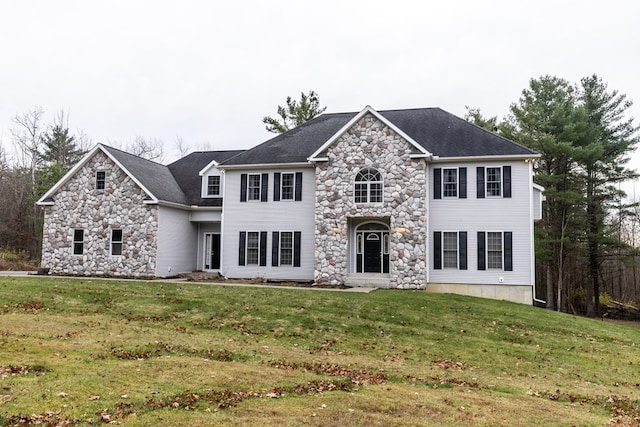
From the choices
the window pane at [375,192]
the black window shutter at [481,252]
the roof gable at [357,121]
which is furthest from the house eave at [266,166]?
the black window shutter at [481,252]

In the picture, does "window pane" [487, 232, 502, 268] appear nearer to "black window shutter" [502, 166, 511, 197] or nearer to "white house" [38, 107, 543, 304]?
"white house" [38, 107, 543, 304]

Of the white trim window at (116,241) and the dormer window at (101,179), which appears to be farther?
the dormer window at (101,179)

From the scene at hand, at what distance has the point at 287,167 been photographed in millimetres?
22312

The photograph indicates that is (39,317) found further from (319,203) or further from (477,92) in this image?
(477,92)

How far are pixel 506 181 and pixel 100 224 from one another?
18518 mm

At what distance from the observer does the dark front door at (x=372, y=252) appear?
21.2 meters

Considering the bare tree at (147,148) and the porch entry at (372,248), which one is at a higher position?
the bare tree at (147,148)

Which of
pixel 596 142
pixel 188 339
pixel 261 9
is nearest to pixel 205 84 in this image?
pixel 261 9

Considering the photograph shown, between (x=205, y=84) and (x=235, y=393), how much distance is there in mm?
34551

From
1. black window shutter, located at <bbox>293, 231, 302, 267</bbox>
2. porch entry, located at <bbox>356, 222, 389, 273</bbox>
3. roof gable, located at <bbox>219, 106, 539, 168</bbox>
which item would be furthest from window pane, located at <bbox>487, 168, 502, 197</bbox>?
black window shutter, located at <bbox>293, 231, 302, 267</bbox>

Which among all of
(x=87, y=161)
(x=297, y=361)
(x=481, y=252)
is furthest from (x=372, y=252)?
(x=87, y=161)

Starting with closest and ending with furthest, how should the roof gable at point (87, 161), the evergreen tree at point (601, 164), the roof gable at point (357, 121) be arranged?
the roof gable at point (357, 121)
the roof gable at point (87, 161)
the evergreen tree at point (601, 164)

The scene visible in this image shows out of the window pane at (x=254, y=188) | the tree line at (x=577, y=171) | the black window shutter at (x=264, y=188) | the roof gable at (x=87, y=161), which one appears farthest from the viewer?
the tree line at (x=577, y=171)

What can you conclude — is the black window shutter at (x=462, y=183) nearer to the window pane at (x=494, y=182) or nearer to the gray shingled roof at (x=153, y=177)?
the window pane at (x=494, y=182)
